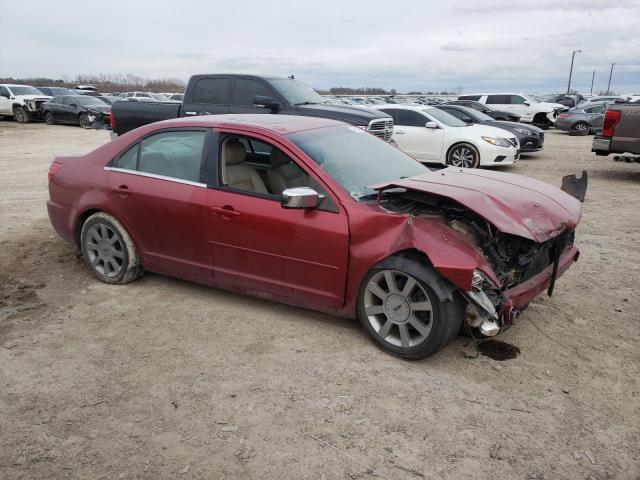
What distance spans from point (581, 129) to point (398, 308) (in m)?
21.6

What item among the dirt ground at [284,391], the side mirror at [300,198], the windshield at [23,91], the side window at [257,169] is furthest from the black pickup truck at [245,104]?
the windshield at [23,91]

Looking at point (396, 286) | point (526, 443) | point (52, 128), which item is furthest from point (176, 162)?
point (52, 128)

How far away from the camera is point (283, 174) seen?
4.29m

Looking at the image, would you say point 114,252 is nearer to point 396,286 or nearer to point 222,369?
point 222,369

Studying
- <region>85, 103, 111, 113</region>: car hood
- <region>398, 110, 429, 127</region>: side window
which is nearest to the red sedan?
<region>398, 110, 429, 127</region>: side window

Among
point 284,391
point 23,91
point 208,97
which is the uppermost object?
point 208,97

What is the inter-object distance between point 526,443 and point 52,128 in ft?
80.4

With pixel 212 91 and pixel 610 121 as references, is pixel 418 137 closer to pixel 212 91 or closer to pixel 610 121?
pixel 610 121

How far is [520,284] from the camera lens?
365 cm

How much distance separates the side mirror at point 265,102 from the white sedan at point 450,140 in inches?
163

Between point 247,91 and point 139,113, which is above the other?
point 247,91

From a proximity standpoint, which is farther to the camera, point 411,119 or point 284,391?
point 411,119

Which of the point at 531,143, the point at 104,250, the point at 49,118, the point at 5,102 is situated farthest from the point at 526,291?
the point at 5,102

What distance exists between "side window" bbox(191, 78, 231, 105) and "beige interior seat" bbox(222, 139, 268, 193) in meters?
5.10
